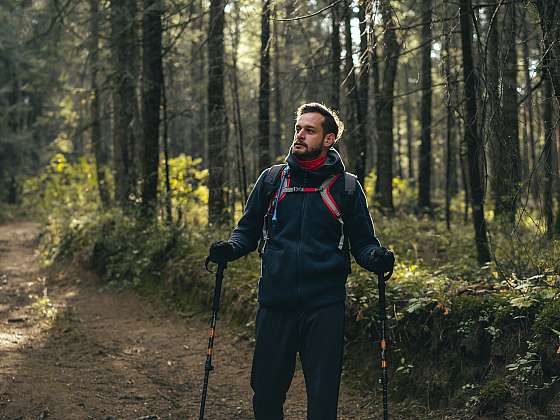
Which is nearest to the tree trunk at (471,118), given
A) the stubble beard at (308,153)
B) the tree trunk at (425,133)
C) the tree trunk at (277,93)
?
the tree trunk at (277,93)

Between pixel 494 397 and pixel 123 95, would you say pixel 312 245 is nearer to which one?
pixel 494 397

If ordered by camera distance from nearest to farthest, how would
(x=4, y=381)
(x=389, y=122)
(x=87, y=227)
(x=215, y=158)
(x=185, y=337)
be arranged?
(x=4, y=381) → (x=185, y=337) → (x=215, y=158) → (x=87, y=227) → (x=389, y=122)

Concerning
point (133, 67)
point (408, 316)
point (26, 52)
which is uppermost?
point (26, 52)

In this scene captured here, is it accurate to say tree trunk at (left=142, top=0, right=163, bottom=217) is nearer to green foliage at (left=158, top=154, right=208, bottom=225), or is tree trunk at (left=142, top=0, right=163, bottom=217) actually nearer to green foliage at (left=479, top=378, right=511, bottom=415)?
Answer: green foliage at (left=158, top=154, right=208, bottom=225)

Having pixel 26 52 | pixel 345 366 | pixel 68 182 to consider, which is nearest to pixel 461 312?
pixel 345 366

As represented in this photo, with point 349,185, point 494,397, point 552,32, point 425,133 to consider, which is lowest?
point 494,397

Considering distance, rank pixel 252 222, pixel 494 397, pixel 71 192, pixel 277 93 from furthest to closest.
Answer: pixel 71 192, pixel 277 93, pixel 494 397, pixel 252 222

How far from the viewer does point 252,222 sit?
4.73m

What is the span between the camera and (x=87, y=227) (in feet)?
50.9

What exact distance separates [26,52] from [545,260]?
31.9 m

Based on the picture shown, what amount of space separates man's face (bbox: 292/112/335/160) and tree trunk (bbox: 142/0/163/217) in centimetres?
1001

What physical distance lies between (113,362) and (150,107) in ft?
24.8

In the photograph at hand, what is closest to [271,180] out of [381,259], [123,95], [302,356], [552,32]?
[381,259]

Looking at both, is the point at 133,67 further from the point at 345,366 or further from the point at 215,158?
the point at 345,366
